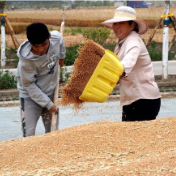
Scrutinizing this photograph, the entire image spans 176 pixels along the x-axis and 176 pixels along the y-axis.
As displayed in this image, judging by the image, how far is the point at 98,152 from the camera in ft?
13.0

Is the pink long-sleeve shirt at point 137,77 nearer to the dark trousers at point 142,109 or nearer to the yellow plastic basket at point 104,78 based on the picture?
the dark trousers at point 142,109

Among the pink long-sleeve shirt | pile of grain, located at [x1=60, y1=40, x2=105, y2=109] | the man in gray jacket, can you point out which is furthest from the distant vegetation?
pile of grain, located at [x1=60, y1=40, x2=105, y2=109]

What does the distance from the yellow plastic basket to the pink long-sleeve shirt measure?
0.40 m

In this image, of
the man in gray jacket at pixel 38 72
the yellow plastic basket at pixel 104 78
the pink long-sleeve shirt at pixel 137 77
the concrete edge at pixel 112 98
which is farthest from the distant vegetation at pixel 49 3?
the yellow plastic basket at pixel 104 78

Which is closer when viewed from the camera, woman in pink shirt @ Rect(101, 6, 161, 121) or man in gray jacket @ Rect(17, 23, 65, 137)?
woman in pink shirt @ Rect(101, 6, 161, 121)

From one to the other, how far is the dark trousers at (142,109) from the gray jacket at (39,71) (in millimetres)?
880

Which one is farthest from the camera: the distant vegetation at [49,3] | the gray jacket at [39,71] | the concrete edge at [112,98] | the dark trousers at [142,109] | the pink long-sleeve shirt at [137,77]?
the distant vegetation at [49,3]

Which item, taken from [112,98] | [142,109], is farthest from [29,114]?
[112,98]

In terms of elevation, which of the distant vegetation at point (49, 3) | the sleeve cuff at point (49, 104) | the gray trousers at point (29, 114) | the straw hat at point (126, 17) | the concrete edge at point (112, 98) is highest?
the straw hat at point (126, 17)

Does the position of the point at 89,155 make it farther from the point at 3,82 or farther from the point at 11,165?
the point at 3,82

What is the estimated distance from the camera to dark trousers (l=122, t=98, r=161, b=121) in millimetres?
4961

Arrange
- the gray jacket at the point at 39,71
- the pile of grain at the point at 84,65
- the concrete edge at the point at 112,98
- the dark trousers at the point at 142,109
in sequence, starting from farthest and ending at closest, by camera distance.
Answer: the concrete edge at the point at 112,98 → the gray jacket at the point at 39,71 → the dark trousers at the point at 142,109 → the pile of grain at the point at 84,65

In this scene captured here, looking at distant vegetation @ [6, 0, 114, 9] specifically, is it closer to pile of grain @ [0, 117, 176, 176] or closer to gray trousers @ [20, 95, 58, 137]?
gray trousers @ [20, 95, 58, 137]

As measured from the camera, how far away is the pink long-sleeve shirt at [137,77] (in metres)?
4.73
